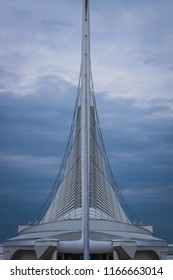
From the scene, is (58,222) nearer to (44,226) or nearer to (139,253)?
(44,226)

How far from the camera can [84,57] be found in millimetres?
15484

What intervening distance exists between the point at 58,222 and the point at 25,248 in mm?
1883

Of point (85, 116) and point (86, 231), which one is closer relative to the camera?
point (86, 231)

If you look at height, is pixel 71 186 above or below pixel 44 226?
above

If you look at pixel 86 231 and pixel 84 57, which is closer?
pixel 86 231

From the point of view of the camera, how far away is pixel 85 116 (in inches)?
544

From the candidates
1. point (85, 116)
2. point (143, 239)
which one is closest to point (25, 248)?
point (143, 239)

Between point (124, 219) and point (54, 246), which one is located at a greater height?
point (124, 219)

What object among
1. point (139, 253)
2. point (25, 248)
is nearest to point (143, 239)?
point (139, 253)

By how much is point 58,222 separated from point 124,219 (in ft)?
32.4

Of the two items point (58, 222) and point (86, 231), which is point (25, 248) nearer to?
point (58, 222)
